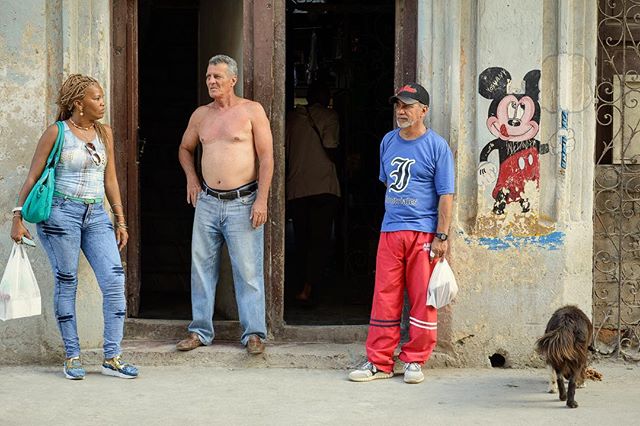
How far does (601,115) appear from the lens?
761 centimetres

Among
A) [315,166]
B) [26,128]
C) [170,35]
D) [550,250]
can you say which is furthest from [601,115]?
[170,35]

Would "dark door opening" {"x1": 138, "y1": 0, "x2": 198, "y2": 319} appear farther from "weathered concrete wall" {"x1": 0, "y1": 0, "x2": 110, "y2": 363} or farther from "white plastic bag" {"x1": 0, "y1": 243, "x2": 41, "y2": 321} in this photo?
"white plastic bag" {"x1": 0, "y1": 243, "x2": 41, "y2": 321}

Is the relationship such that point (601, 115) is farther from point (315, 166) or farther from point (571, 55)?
point (315, 166)

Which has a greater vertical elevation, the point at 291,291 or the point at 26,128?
the point at 26,128

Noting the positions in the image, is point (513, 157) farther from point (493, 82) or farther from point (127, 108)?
point (127, 108)

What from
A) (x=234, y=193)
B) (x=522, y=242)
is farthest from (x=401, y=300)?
(x=234, y=193)

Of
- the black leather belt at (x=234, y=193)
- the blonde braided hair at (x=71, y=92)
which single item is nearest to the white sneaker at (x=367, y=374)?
the black leather belt at (x=234, y=193)

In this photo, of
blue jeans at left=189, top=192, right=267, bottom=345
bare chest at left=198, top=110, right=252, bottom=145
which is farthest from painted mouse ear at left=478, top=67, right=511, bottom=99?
blue jeans at left=189, top=192, right=267, bottom=345

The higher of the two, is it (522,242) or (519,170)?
(519,170)

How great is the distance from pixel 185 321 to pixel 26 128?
5.89ft

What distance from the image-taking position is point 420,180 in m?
6.84

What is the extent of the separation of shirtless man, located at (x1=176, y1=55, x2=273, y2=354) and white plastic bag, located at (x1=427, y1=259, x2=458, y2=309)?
47.9 inches

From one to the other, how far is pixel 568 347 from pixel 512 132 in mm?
1741

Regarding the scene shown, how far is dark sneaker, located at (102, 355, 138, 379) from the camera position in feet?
22.3
